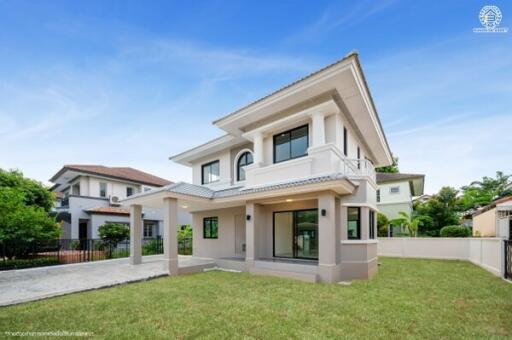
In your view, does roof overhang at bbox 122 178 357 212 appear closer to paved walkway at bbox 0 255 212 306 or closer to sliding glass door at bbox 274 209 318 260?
sliding glass door at bbox 274 209 318 260

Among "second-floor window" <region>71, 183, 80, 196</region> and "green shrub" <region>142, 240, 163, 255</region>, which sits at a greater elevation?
"second-floor window" <region>71, 183, 80, 196</region>

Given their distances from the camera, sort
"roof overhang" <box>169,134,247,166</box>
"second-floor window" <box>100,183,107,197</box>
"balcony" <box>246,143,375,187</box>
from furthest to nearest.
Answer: "second-floor window" <box>100,183,107,197</box>, "roof overhang" <box>169,134,247,166</box>, "balcony" <box>246,143,375,187</box>

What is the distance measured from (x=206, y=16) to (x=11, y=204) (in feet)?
40.8

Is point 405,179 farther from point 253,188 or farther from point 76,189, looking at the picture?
point 76,189

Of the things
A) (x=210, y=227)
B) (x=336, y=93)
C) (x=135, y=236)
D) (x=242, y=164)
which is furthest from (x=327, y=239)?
(x=135, y=236)

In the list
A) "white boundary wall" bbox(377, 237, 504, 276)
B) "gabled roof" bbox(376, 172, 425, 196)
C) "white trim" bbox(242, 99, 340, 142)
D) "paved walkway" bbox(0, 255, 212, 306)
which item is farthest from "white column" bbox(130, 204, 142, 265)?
"gabled roof" bbox(376, 172, 425, 196)

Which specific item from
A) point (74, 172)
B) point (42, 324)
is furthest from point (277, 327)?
point (74, 172)

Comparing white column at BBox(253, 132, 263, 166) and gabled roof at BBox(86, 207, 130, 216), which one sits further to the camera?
gabled roof at BBox(86, 207, 130, 216)

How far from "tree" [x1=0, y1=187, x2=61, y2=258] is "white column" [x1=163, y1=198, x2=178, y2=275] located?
691 centimetres

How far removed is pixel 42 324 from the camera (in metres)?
5.21

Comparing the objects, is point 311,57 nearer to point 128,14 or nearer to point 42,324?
point 128,14

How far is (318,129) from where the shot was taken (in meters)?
9.55

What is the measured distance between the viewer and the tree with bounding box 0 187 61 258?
11656 mm

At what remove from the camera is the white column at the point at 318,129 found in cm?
953
